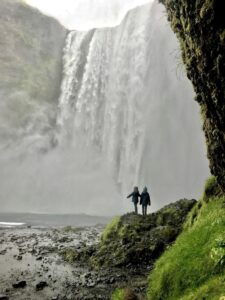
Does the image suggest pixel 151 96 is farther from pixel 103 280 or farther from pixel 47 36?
pixel 103 280

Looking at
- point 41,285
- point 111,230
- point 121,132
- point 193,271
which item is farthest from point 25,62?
point 193,271

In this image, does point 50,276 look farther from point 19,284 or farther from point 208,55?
point 208,55

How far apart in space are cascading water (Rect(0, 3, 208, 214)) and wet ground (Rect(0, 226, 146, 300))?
82.9 feet

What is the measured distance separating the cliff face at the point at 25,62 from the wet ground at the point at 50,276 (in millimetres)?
39969

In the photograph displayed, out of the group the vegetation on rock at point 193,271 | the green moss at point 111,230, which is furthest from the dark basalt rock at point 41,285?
the green moss at point 111,230

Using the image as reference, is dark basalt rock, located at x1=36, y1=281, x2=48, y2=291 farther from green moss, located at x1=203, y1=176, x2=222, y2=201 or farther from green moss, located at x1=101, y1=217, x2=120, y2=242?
green moss, located at x1=203, y1=176, x2=222, y2=201

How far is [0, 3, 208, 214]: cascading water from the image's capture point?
47875 mm

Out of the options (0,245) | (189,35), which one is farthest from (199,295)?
(0,245)

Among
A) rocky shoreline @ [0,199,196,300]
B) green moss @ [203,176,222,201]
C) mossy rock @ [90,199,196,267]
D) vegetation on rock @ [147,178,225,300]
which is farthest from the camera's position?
mossy rock @ [90,199,196,267]

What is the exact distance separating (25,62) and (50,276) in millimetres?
56437

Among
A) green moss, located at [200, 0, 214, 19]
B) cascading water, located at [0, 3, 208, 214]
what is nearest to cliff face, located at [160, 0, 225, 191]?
green moss, located at [200, 0, 214, 19]

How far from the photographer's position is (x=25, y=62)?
65062mm

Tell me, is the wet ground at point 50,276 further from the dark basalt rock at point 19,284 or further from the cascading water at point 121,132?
the cascading water at point 121,132

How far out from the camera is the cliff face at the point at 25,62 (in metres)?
59.6
